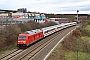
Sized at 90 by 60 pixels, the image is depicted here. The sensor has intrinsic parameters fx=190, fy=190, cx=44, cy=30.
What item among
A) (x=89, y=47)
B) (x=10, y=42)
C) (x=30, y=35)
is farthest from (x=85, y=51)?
(x=10, y=42)

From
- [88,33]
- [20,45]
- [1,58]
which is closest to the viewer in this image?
[1,58]

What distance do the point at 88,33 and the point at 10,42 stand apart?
34.2 m

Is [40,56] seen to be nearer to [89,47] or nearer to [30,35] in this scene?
[30,35]

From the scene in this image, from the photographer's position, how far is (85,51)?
3641 centimetres

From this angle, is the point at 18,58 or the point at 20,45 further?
the point at 20,45

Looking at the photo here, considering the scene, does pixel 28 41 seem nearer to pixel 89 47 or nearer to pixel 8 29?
pixel 8 29

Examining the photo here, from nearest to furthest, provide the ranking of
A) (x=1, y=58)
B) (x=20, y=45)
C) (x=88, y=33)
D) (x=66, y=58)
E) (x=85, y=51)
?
1. (x=1, y=58)
2. (x=66, y=58)
3. (x=20, y=45)
4. (x=85, y=51)
5. (x=88, y=33)

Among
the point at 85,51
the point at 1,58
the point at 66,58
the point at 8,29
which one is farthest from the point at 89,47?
the point at 1,58

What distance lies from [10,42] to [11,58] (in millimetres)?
12803

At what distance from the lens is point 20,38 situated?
3381cm

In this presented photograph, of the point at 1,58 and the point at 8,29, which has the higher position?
the point at 8,29

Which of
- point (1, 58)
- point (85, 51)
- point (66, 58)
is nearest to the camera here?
point (1, 58)

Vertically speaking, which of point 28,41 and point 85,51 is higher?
point 28,41

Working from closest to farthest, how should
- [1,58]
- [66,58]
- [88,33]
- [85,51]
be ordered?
[1,58] < [66,58] < [85,51] < [88,33]
